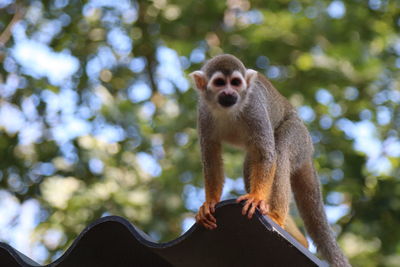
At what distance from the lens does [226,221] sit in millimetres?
2350

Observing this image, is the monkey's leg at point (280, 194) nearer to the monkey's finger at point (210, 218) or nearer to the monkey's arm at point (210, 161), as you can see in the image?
the monkey's arm at point (210, 161)

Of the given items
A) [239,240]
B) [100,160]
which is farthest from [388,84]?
[239,240]

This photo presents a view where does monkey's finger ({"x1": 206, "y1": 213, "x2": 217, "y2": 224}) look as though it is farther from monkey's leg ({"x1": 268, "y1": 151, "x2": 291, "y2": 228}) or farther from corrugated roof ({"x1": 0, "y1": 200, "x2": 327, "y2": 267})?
monkey's leg ({"x1": 268, "y1": 151, "x2": 291, "y2": 228})

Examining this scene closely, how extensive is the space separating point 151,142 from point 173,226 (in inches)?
44.8

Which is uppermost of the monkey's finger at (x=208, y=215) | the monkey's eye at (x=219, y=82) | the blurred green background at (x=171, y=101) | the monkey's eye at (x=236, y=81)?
the monkey's finger at (x=208, y=215)

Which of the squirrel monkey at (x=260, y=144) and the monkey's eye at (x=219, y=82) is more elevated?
the monkey's eye at (x=219, y=82)

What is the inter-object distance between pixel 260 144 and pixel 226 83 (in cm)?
52

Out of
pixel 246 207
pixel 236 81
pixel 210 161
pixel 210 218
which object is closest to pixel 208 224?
pixel 210 218

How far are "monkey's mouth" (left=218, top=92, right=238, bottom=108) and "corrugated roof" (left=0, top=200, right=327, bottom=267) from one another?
4.61ft

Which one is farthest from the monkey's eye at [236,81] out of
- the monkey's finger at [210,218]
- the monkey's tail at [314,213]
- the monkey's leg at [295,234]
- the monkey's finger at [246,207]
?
the monkey's finger at [210,218]

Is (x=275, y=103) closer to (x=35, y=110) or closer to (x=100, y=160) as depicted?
(x=100, y=160)

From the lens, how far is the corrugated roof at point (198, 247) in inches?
89.6

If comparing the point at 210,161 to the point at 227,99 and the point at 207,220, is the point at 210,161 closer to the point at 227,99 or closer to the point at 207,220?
the point at 227,99

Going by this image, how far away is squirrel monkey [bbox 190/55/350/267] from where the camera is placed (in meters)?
3.58
